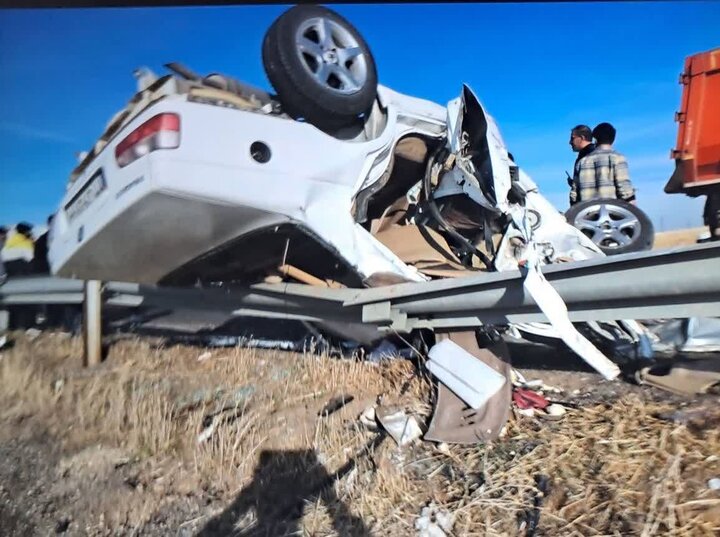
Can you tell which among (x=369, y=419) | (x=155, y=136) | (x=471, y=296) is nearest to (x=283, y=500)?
(x=369, y=419)

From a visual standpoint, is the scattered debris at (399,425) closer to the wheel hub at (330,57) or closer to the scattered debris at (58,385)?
the scattered debris at (58,385)

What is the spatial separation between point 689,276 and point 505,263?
48.3 inches

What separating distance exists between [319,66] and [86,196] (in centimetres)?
126

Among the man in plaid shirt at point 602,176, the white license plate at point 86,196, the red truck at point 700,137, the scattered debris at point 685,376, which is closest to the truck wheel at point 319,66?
the white license plate at point 86,196

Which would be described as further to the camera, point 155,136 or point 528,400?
point 528,400

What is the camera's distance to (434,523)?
232 cm

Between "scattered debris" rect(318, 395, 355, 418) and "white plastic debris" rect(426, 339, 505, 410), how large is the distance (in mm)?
474

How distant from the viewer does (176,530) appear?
2.26 m

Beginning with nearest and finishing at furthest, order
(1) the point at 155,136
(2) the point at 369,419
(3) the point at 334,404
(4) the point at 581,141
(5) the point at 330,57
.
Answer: (1) the point at 155,136 < (5) the point at 330,57 < (2) the point at 369,419 < (3) the point at 334,404 < (4) the point at 581,141

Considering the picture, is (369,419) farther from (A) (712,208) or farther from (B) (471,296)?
(A) (712,208)

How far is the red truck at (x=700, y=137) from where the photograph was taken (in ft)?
10.5

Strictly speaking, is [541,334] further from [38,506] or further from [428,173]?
[38,506]

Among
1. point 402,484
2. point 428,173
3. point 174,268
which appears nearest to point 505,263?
point 428,173

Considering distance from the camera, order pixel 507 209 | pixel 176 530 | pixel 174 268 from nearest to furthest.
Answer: pixel 176 530 → pixel 174 268 → pixel 507 209
